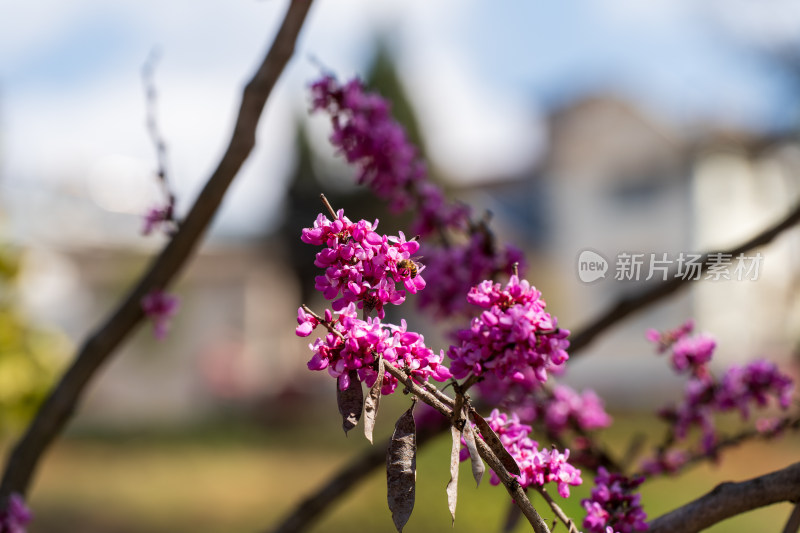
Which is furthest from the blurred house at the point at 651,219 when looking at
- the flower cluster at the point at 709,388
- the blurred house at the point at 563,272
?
the flower cluster at the point at 709,388

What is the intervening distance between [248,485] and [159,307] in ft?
24.5

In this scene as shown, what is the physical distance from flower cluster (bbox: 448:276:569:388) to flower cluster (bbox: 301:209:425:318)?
0.09 meters

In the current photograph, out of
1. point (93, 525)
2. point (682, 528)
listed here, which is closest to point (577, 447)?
point (682, 528)

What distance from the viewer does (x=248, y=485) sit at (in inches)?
343

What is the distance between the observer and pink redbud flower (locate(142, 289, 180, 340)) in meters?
1.71

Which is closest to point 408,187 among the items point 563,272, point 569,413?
→ point 569,413

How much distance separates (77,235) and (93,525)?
51.8ft

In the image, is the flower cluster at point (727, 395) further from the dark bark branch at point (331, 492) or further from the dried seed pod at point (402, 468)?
the dried seed pod at point (402, 468)

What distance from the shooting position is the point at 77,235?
2111cm

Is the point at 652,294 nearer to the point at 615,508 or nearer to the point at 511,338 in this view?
the point at 615,508

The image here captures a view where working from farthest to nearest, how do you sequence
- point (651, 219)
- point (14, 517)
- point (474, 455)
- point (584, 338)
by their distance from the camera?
point (651, 219)
point (584, 338)
point (14, 517)
point (474, 455)

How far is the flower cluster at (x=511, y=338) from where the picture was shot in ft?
2.85

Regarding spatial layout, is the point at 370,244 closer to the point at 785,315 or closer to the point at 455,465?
the point at 455,465

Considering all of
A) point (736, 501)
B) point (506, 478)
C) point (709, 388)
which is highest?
point (506, 478)
